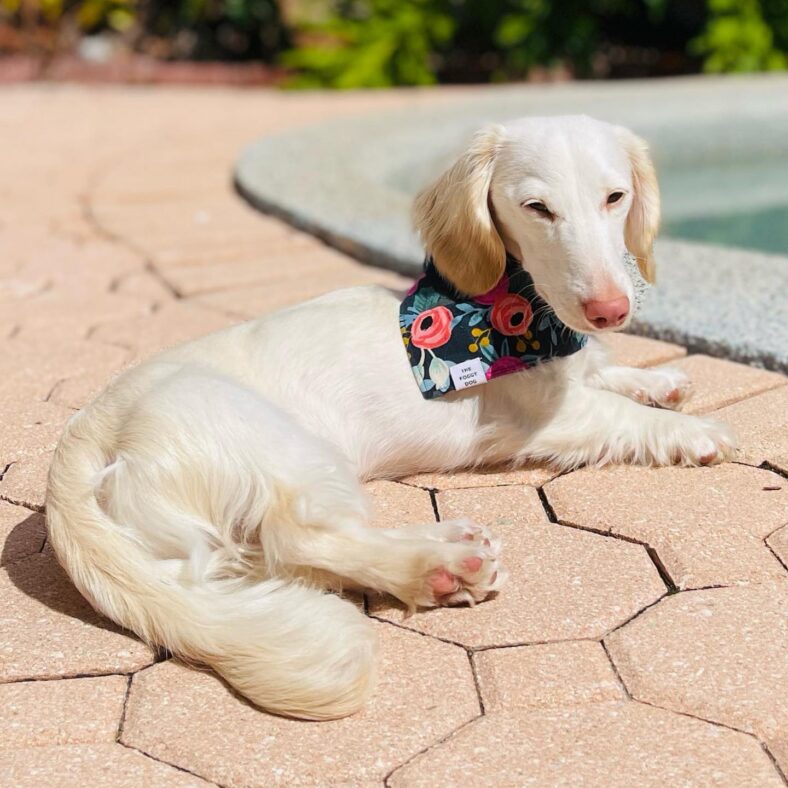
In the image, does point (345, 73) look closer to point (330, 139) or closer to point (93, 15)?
point (93, 15)

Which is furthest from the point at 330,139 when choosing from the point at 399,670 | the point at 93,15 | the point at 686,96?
the point at 93,15

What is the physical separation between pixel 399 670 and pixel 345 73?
10.4 meters

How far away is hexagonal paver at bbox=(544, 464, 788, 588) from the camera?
1977 mm

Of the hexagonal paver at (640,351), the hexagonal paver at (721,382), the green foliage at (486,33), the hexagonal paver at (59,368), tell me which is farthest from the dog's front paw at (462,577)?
the green foliage at (486,33)

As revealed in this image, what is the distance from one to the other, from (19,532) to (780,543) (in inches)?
63.2

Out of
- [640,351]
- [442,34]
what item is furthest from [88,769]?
[442,34]

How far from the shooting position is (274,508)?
190 cm

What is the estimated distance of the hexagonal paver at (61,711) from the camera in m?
1.64

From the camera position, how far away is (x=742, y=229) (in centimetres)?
589

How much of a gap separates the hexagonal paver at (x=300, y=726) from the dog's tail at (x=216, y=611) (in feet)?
0.12

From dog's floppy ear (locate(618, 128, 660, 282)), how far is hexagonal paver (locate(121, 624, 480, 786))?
1.10 metres

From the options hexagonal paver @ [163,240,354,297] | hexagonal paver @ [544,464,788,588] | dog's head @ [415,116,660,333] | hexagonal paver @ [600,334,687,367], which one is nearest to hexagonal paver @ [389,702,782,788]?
hexagonal paver @ [544,464,788,588]

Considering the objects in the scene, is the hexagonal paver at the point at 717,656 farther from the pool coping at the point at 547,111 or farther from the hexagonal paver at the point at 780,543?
the pool coping at the point at 547,111

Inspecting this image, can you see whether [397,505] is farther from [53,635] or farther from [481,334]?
[53,635]
